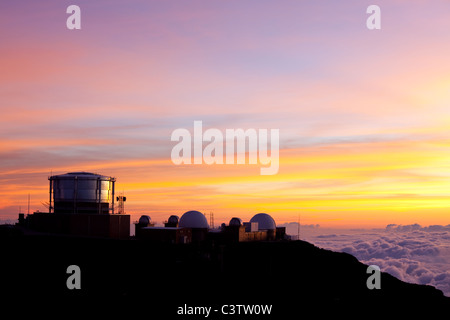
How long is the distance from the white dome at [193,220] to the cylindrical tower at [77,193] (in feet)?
37.8

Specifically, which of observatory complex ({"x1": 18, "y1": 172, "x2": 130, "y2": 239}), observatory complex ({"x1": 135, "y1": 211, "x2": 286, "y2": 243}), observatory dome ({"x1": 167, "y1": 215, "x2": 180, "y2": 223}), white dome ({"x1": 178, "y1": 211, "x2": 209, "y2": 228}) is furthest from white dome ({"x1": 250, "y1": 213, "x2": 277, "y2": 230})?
observatory complex ({"x1": 18, "y1": 172, "x2": 130, "y2": 239})

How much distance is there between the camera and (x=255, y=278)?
53.2 metres

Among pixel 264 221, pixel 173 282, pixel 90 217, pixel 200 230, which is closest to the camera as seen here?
pixel 173 282

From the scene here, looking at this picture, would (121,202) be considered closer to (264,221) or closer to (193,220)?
(193,220)

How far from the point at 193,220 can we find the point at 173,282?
64.0 ft

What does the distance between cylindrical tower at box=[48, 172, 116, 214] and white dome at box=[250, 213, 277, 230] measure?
24.2m

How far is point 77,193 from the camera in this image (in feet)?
195

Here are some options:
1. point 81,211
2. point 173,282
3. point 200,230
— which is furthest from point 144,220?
point 173,282

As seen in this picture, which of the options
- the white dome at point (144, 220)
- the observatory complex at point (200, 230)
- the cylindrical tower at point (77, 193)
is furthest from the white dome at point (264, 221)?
the cylindrical tower at point (77, 193)

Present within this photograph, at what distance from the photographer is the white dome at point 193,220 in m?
66.7

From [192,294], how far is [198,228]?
20566mm

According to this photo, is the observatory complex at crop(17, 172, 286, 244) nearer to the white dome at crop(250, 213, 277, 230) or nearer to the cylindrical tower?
the cylindrical tower
